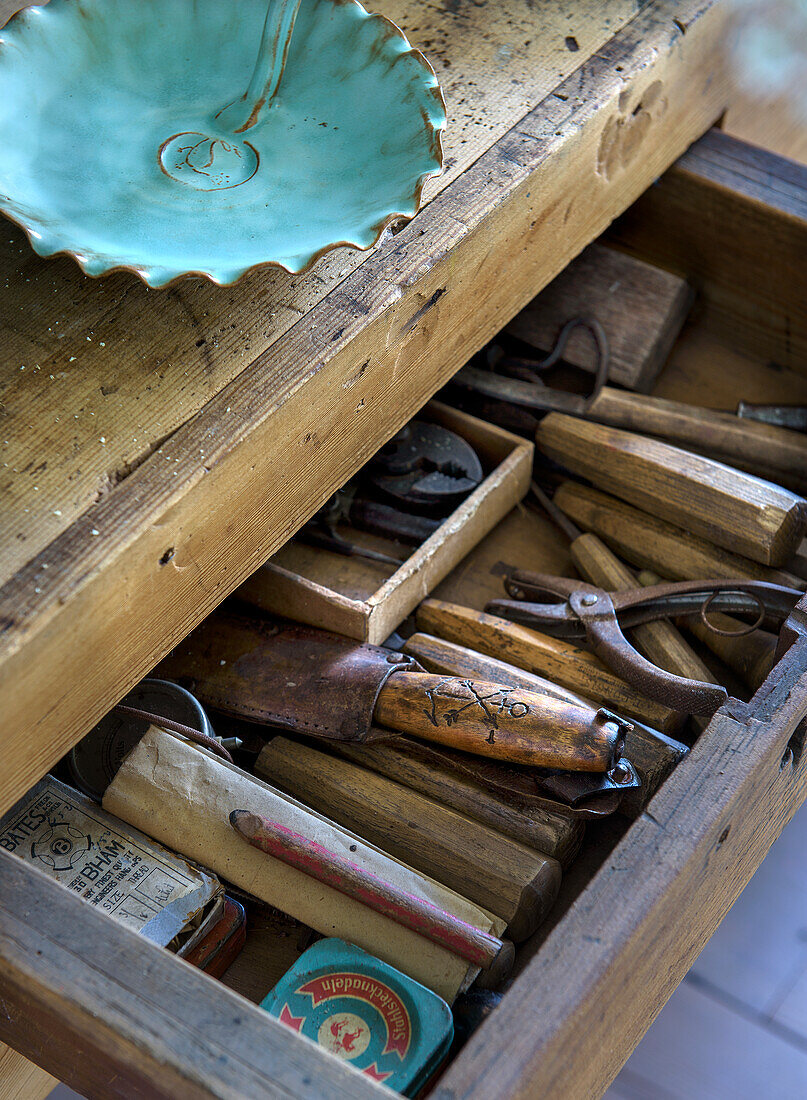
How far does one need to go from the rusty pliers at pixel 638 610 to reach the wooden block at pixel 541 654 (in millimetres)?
16

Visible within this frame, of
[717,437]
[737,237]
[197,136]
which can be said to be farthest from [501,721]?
[737,237]

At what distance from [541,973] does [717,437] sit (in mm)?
760

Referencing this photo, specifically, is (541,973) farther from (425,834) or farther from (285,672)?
(285,672)

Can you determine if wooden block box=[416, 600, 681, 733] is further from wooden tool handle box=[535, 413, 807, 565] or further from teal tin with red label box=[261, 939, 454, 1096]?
teal tin with red label box=[261, 939, 454, 1096]

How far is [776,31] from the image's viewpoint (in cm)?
147

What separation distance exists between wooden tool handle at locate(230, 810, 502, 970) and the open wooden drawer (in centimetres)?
6

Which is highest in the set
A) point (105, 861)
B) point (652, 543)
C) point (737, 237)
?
point (737, 237)

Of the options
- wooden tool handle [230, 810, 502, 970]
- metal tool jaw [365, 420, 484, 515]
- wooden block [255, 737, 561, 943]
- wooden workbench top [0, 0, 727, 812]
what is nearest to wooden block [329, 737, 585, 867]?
wooden block [255, 737, 561, 943]

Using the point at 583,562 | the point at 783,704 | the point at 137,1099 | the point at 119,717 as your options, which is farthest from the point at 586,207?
the point at 137,1099

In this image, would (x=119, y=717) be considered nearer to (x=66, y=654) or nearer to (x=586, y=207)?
(x=66, y=654)

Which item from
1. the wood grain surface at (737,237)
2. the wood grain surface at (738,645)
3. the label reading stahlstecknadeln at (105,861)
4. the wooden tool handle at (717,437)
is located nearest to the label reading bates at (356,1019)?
the label reading stahlstecknadeln at (105,861)

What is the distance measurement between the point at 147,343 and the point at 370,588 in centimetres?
39

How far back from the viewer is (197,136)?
1.04m

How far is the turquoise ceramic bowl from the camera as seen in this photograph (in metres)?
0.92
